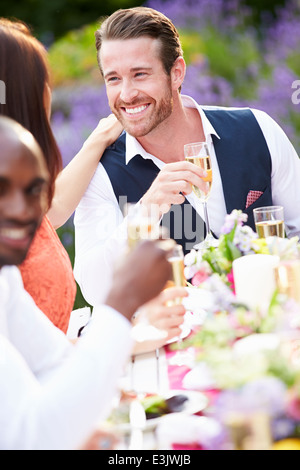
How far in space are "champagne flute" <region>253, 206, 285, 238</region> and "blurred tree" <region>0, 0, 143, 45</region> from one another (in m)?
4.44

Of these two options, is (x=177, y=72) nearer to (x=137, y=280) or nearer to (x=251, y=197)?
(x=251, y=197)

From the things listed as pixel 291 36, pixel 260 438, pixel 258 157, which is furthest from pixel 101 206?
pixel 291 36

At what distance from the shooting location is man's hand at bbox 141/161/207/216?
235 cm

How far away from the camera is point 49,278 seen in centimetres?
196

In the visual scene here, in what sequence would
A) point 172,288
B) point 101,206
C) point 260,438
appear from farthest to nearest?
point 101,206
point 172,288
point 260,438

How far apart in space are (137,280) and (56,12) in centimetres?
555

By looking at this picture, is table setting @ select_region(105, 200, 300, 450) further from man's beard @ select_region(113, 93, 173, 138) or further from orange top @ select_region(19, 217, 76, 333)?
man's beard @ select_region(113, 93, 173, 138)

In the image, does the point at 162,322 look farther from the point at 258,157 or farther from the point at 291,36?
the point at 291,36

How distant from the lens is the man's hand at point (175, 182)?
2352 mm

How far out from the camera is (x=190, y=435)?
50.6 inches

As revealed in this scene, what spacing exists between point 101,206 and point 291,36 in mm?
3215

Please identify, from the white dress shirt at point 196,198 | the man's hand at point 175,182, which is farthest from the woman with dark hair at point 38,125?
the white dress shirt at point 196,198

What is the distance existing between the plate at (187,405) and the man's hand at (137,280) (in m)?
0.31

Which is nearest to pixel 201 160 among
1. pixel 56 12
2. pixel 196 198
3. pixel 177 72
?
pixel 196 198
